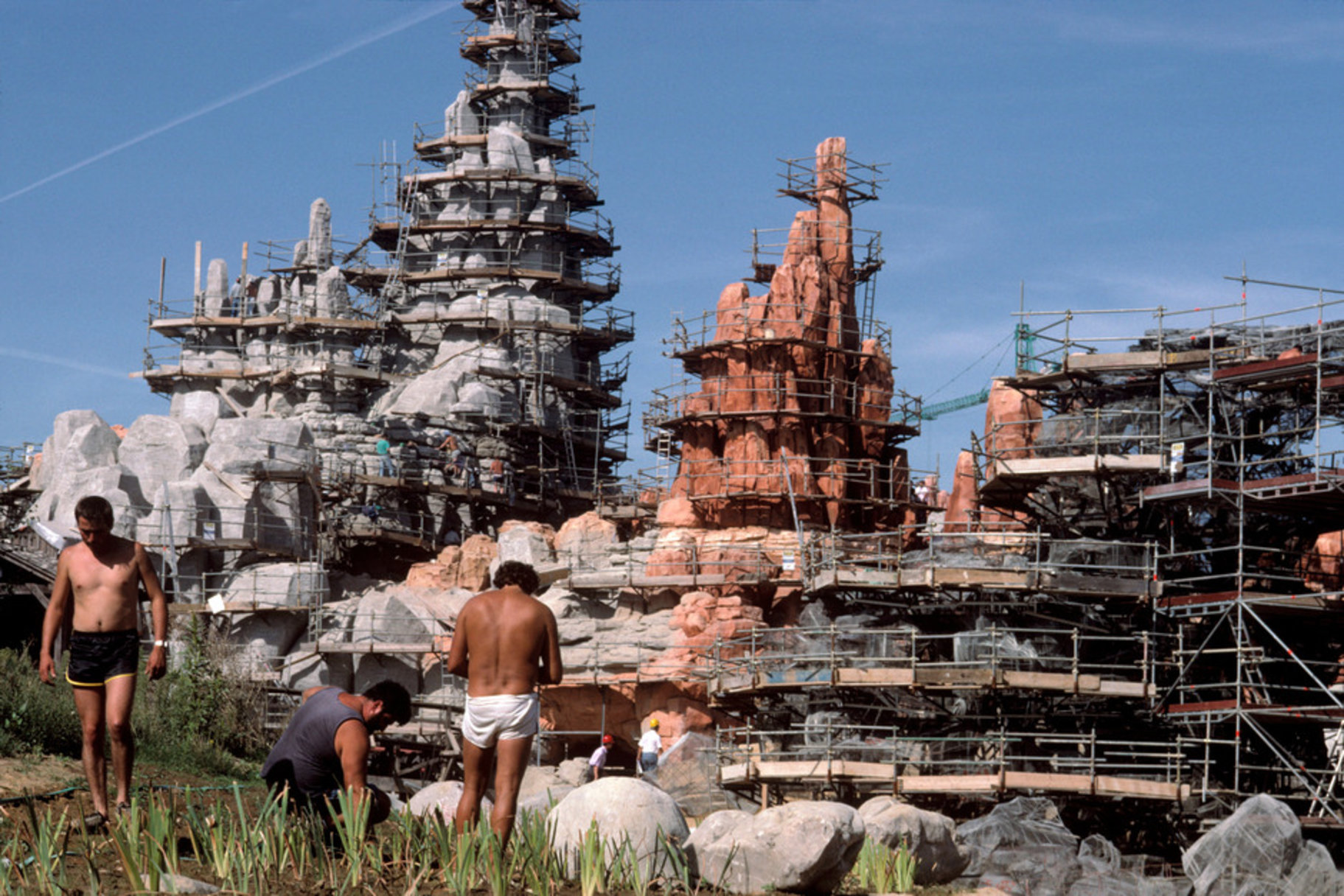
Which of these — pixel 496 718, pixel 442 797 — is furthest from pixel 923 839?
pixel 496 718

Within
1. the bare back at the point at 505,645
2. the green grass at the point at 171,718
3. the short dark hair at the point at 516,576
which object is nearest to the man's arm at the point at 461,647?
the bare back at the point at 505,645

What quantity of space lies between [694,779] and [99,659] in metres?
22.0

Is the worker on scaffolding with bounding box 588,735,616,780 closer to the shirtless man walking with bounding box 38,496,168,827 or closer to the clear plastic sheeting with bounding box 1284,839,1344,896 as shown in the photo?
the clear plastic sheeting with bounding box 1284,839,1344,896

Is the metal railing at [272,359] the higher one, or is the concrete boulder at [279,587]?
the metal railing at [272,359]

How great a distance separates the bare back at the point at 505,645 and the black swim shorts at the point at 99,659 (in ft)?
7.40

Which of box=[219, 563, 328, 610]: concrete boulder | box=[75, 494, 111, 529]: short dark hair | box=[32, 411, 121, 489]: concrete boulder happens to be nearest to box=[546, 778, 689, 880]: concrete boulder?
box=[75, 494, 111, 529]: short dark hair

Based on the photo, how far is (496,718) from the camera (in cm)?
1135

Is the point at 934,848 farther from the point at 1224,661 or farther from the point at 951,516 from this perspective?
the point at 951,516

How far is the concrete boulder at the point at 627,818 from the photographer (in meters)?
12.1

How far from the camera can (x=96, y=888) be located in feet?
30.3

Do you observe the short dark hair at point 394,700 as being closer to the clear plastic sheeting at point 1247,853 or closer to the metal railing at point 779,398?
the clear plastic sheeting at point 1247,853

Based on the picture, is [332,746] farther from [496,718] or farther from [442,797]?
[442,797]

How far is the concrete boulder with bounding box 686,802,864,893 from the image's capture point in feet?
43.8

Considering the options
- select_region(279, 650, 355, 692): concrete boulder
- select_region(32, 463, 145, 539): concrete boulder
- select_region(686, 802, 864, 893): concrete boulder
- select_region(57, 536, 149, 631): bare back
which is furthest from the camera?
select_region(32, 463, 145, 539): concrete boulder
